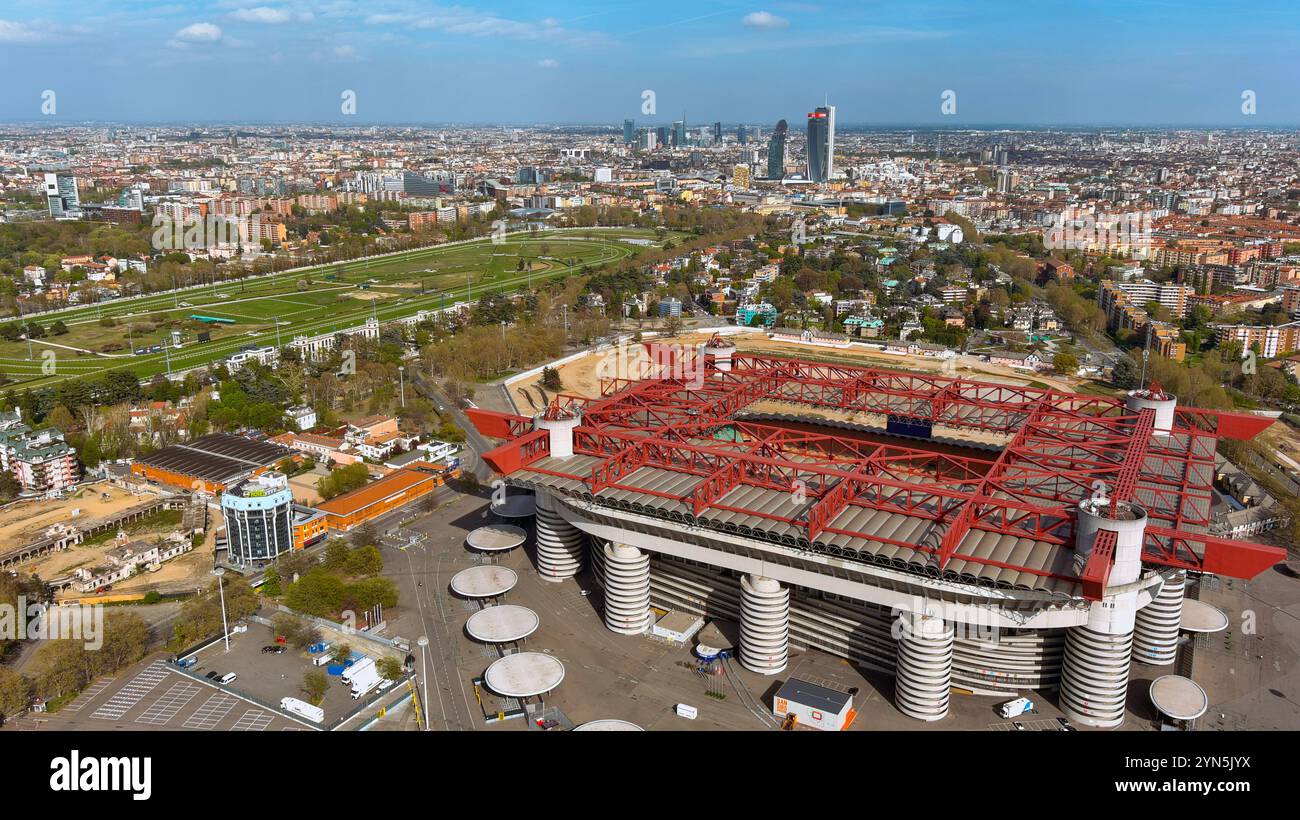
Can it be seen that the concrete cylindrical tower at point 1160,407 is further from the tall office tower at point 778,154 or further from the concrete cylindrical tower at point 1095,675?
the tall office tower at point 778,154

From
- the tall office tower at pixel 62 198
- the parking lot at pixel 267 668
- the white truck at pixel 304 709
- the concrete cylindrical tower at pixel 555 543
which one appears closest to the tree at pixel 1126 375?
the concrete cylindrical tower at pixel 555 543

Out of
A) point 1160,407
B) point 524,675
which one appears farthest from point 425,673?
point 1160,407

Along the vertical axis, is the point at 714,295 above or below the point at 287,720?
above

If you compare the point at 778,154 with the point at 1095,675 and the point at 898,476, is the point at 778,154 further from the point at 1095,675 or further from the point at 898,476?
the point at 1095,675

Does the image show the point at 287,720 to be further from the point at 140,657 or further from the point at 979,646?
the point at 979,646

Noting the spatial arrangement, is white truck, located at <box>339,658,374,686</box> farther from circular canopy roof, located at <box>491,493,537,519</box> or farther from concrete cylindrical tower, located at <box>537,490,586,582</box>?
circular canopy roof, located at <box>491,493,537,519</box>

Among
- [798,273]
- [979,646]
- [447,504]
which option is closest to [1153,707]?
[979,646]
